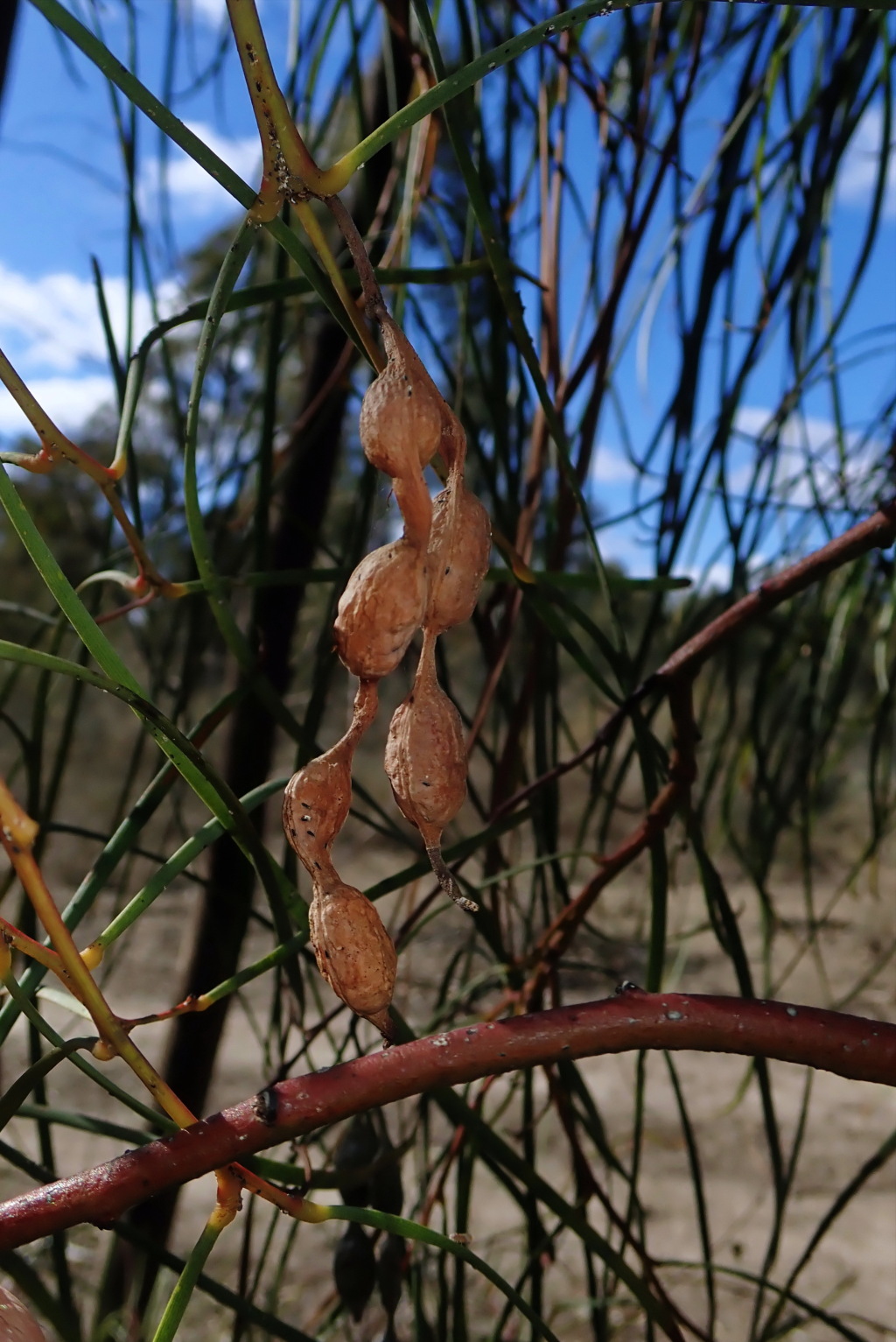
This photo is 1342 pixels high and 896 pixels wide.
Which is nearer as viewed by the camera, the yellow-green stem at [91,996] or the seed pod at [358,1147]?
the yellow-green stem at [91,996]

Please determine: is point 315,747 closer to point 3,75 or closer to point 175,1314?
point 175,1314

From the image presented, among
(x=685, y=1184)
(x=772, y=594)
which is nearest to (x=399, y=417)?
(x=772, y=594)

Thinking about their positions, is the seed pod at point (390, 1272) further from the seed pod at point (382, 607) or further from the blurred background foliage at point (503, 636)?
the seed pod at point (382, 607)

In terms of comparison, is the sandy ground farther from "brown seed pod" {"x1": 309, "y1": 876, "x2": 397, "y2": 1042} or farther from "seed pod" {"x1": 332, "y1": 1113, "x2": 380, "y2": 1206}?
"brown seed pod" {"x1": 309, "y1": 876, "x2": 397, "y2": 1042}

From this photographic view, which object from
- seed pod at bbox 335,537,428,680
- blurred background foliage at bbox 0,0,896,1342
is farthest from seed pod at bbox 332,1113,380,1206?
seed pod at bbox 335,537,428,680

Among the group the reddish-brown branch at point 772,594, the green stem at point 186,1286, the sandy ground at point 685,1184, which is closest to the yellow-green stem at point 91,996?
the green stem at point 186,1286

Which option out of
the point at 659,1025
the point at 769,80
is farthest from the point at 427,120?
the point at 659,1025
